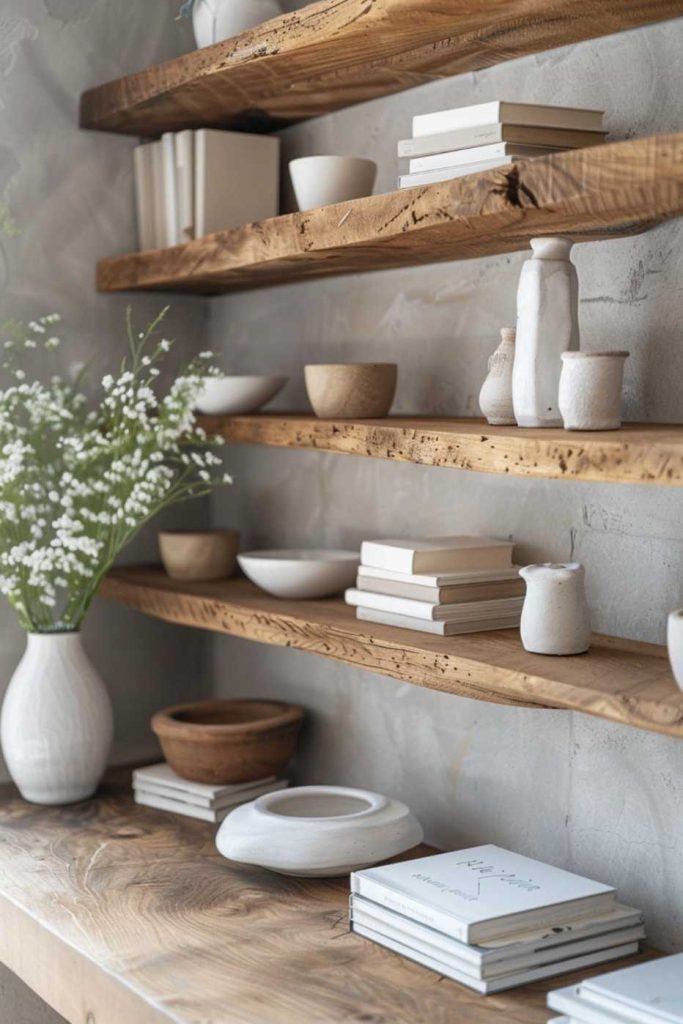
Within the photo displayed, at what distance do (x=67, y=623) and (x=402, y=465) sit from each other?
68 cm

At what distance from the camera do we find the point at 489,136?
62.5 inches

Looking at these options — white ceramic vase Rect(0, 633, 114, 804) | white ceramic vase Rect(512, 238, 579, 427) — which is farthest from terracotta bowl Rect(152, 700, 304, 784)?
white ceramic vase Rect(512, 238, 579, 427)

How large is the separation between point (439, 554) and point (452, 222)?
49 cm

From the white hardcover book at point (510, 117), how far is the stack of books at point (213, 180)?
2.26 feet

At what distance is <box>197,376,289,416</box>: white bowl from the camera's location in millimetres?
2277

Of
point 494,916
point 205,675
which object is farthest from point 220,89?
point 494,916

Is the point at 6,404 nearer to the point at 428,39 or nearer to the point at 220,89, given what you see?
the point at 220,89

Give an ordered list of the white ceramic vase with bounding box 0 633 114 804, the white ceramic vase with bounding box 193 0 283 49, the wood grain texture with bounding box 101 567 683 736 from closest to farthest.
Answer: the wood grain texture with bounding box 101 567 683 736 < the white ceramic vase with bounding box 193 0 283 49 < the white ceramic vase with bounding box 0 633 114 804

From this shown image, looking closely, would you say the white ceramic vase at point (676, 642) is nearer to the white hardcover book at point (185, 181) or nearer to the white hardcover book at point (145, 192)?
the white hardcover book at point (185, 181)

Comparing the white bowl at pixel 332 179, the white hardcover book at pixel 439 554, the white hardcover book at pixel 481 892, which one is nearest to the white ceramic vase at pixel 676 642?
the white hardcover book at pixel 481 892

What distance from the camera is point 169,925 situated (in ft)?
5.73

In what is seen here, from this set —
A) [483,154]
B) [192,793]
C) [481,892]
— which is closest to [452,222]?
[483,154]

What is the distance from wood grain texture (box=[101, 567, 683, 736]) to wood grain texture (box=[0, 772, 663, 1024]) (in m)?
0.35

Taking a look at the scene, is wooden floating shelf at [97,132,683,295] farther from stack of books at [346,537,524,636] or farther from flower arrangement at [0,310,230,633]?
stack of books at [346,537,524,636]
